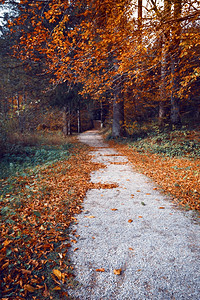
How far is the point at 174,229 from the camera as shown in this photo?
289cm

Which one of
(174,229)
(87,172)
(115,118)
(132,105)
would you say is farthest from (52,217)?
(132,105)

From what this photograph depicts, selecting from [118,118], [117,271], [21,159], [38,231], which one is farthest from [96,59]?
[117,271]

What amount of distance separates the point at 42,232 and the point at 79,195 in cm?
159

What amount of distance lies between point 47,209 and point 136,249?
182 cm

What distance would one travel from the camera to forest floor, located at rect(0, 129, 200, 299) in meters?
1.93

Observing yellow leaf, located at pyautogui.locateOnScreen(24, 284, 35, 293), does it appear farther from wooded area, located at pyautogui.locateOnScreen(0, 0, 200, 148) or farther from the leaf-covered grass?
the leaf-covered grass

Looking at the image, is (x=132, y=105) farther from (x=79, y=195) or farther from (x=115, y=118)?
(x=79, y=195)

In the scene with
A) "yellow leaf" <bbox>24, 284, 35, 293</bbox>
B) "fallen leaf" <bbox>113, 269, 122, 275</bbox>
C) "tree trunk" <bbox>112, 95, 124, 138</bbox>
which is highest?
"tree trunk" <bbox>112, 95, 124, 138</bbox>

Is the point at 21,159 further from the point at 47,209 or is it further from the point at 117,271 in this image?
the point at 117,271

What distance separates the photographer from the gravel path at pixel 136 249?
184cm

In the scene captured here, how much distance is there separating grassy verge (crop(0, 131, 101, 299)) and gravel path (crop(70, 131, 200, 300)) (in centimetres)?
18

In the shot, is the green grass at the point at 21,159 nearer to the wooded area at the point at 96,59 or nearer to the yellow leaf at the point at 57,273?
the wooded area at the point at 96,59

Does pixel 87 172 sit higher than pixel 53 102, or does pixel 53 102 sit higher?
pixel 53 102

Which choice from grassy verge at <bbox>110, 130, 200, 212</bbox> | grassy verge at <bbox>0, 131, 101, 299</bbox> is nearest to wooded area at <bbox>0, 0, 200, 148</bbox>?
grassy verge at <bbox>110, 130, 200, 212</bbox>
